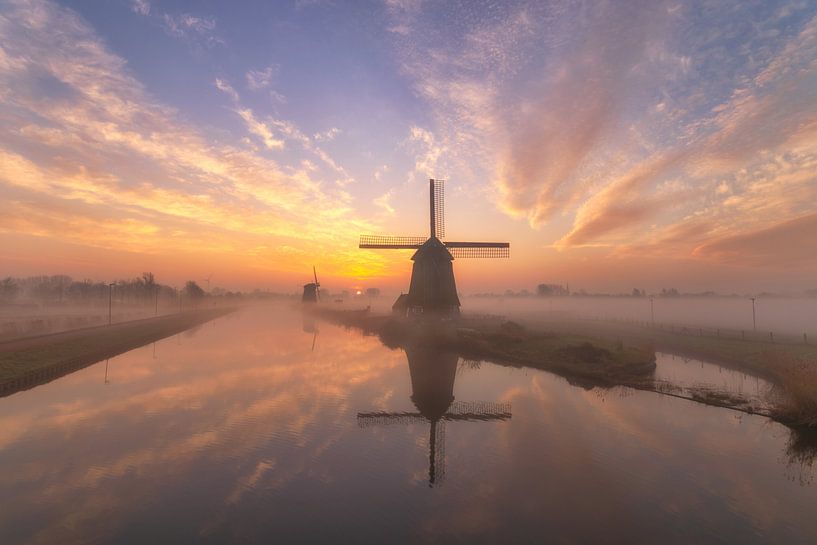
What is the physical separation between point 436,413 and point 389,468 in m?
7.21

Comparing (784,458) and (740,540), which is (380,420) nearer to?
(740,540)

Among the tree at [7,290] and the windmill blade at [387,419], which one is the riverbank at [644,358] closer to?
the windmill blade at [387,419]

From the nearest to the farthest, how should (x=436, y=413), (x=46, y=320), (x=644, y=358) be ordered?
(x=436, y=413)
(x=644, y=358)
(x=46, y=320)

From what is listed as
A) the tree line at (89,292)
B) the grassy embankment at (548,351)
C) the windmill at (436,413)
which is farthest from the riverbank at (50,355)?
the tree line at (89,292)

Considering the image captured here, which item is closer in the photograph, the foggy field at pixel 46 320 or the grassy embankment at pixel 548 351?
the grassy embankment at pixel 548 351

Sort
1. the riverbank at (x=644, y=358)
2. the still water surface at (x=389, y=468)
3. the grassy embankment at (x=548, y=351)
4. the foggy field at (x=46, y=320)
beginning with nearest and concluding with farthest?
the still water surface at (x=389, y=468) < the riverbank at (x=644, y=358) < the grassy embankment at (x=548, y=351) < the foggy field at (x=46, y=320)

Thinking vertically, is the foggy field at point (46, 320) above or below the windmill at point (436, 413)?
above

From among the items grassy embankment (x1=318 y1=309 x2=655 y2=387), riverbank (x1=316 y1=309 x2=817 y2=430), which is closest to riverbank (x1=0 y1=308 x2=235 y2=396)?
grassy embankment (x1=318 y1=309 x2=655 y2=387)

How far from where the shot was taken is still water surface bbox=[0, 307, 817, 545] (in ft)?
34.0

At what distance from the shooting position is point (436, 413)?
69.6 feet

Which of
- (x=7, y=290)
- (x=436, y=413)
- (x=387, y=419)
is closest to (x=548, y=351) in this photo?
(x=436, y=413)

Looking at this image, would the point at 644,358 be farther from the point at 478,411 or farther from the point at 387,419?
the point at 387,419

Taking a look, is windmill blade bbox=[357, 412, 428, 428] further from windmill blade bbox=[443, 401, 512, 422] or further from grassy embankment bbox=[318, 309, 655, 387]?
grassy embankment bbox=[318, 309, 655, 387]

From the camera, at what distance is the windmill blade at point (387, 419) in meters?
19.6
